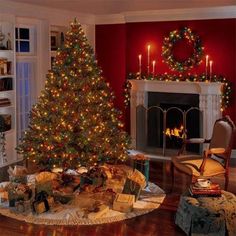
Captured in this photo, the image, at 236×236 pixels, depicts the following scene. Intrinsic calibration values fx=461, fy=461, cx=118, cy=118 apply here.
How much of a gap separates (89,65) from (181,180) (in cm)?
220

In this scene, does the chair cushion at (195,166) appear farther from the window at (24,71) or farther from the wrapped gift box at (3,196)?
the window at (24,71)

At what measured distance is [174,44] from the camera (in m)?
8.32

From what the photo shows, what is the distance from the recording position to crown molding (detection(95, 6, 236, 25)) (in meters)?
7.88

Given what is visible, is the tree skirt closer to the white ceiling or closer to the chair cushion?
the chair cushion

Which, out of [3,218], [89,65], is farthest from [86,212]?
[89,65]

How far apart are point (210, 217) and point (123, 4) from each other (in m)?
4.26

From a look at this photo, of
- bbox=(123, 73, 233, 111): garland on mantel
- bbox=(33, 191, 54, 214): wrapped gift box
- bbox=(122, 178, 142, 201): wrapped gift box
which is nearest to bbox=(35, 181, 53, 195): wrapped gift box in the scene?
bbox=(33, 191, 54, 214): wrapped gift box

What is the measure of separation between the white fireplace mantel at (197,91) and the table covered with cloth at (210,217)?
343cm

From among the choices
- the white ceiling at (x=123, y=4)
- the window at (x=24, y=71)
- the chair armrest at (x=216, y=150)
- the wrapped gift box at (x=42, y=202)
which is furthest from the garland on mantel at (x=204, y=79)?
the wrapped gift box at (x=42, y=202)

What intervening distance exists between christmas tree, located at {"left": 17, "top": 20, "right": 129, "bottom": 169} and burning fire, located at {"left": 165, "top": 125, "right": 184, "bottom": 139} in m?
1.81

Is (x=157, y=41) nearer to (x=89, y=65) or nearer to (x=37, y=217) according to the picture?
(x=89, y=65)

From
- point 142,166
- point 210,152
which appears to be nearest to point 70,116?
point 142,166

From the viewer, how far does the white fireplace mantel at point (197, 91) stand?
800cm

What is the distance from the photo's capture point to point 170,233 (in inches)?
191
